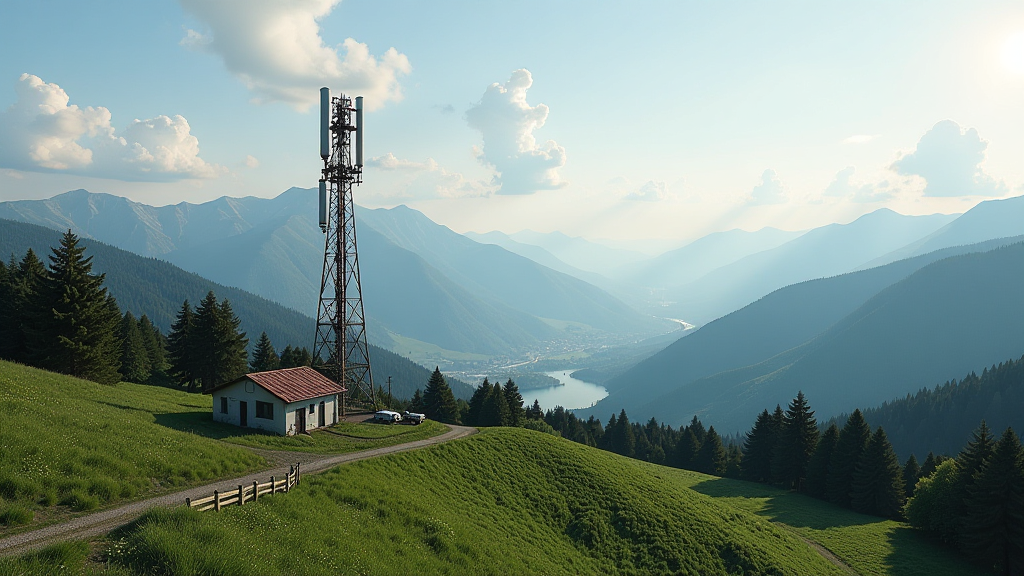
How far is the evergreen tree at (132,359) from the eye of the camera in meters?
73.2

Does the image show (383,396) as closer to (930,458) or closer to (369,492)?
(369,492)

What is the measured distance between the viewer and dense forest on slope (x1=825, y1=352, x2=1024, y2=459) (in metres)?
153

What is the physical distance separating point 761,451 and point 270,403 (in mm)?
80627

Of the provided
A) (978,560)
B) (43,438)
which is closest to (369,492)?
(43,438)

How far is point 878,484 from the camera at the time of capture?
216 ft

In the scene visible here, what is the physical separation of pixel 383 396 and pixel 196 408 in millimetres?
34505

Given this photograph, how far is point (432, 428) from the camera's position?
49.7m

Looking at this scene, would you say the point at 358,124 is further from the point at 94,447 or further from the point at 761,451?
the point at 761,451

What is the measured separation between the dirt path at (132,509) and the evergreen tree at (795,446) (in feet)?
225

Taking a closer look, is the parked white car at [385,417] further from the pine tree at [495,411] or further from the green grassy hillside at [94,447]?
the pine tree at [495,411]

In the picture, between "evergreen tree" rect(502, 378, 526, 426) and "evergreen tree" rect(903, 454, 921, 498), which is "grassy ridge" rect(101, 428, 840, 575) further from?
"evergreen tree" rect(903, 454, 921, 498)

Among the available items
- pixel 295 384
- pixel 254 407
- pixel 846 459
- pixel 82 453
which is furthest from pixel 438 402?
pixel 82 453

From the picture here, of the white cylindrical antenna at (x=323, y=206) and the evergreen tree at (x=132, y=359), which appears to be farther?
the evergreen tree at (x=132, y=359)

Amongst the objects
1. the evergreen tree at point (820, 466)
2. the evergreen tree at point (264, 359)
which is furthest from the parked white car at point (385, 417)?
the evergreen tree at point (820, 466)
